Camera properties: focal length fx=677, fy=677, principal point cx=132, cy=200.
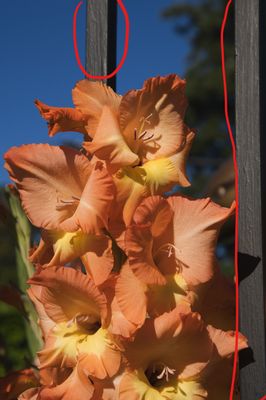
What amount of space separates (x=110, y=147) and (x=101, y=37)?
192 mm

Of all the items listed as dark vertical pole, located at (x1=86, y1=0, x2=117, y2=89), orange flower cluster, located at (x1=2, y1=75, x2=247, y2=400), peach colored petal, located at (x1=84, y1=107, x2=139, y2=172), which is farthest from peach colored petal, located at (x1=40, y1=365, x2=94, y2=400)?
dark vertical pole, located at (x1=86, y1=0, x2=117, y2=89)

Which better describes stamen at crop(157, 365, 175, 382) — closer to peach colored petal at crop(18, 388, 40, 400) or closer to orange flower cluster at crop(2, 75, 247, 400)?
orange flower cluster at crop(2, 75, 247, 400)

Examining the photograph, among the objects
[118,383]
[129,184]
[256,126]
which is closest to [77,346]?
[118,383]

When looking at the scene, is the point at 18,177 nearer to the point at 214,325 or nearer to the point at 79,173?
the point at 79,173

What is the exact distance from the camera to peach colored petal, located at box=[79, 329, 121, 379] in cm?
68

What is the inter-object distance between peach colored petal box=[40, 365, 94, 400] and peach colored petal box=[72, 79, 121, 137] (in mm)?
254

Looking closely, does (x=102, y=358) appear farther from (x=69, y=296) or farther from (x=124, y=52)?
(x=124, y=52)

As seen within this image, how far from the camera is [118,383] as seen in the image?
0.69 metres

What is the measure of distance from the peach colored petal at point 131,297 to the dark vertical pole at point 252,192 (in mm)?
100

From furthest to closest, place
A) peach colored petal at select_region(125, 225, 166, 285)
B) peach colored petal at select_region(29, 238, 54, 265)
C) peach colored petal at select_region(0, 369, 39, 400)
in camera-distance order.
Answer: peach colored petal at select_region(0, 369, 39, 400), peach colored petal at select_region(29, 238, 54, 265), peach colored petal at select_region(125, 225, 166, 285)

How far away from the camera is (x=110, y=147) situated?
0.69 meters

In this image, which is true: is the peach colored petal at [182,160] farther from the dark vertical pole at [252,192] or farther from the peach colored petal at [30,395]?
the peach colored petal at [30,395]

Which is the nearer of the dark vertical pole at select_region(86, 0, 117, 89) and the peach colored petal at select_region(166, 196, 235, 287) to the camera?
the peach colored petal at select_region(166, 196, 235, 287)

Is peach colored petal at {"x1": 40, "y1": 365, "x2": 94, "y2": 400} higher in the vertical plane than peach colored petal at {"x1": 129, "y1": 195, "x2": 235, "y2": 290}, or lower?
lower
